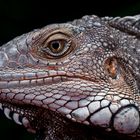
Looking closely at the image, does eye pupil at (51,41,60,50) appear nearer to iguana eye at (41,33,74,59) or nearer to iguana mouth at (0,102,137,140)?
iguana eye at (41,33,74,59)

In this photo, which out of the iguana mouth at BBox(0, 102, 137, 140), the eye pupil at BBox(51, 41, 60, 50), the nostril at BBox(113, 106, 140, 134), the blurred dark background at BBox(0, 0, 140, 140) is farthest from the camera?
the blurred dark background at BBox(0, 0, 140, 140)

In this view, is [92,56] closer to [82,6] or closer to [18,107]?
[18,107]

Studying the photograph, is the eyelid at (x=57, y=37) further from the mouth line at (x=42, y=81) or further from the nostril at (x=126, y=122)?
the nostril at (x=126, y=122)

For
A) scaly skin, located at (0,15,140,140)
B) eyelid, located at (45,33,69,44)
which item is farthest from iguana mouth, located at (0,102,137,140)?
eyelid, located at (45,33,69,44)

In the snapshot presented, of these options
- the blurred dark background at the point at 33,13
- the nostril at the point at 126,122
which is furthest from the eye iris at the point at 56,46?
the blurred dark background at the point at 33,13

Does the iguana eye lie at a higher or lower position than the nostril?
higher

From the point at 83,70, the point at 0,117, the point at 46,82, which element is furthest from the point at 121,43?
the point at 0,117
